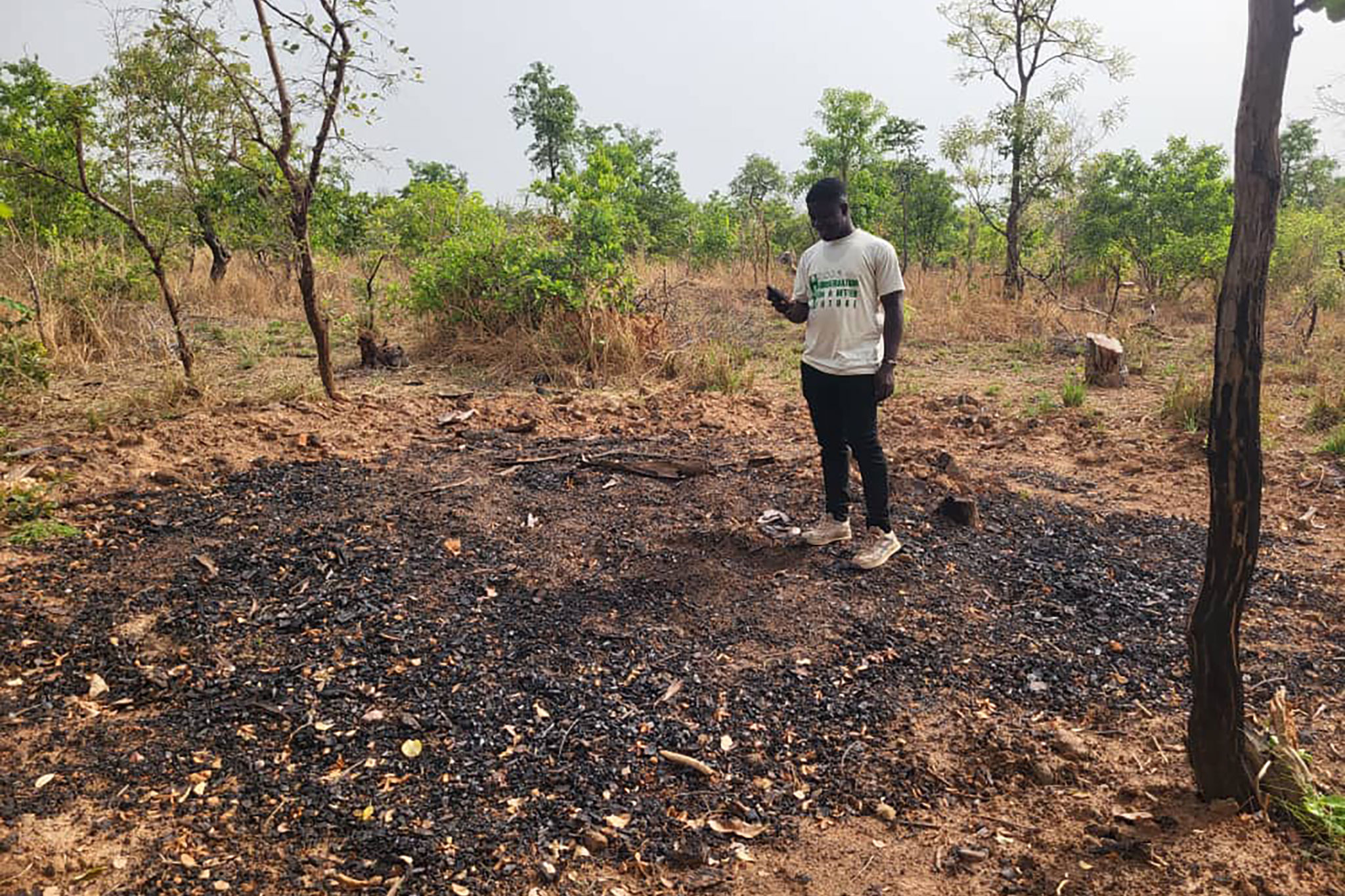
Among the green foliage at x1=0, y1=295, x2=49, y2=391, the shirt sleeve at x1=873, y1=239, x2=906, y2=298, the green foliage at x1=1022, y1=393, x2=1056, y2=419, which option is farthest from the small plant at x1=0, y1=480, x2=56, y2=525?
the green foliage at x1=1022, y1=393, x2=1056, y2=419

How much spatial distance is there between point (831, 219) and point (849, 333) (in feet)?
1.48

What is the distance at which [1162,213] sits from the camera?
10.9m

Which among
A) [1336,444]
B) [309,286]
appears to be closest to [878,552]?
[1336,444]

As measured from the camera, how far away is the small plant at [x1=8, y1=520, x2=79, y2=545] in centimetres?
336

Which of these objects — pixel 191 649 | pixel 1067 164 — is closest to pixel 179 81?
pixel 191 649

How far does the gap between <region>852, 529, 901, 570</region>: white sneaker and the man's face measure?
50.4 inches

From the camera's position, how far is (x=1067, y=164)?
1171 cm

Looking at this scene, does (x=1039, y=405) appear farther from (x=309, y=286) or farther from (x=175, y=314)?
(x=175, y=314)

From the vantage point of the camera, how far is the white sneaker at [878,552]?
325cm

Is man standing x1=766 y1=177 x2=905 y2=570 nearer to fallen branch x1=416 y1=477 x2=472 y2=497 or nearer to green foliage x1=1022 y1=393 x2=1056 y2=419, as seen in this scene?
fallen branch x1=416 y1=477 x2=472 y2=497

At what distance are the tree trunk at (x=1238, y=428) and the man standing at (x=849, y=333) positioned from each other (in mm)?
1461

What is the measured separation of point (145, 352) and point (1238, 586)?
8210 mm

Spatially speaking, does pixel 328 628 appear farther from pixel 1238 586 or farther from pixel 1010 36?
pixel 1010 36

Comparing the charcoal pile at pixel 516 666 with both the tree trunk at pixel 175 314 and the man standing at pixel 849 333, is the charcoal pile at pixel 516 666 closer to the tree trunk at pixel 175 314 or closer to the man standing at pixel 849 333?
the man standing at pixel 849 333
